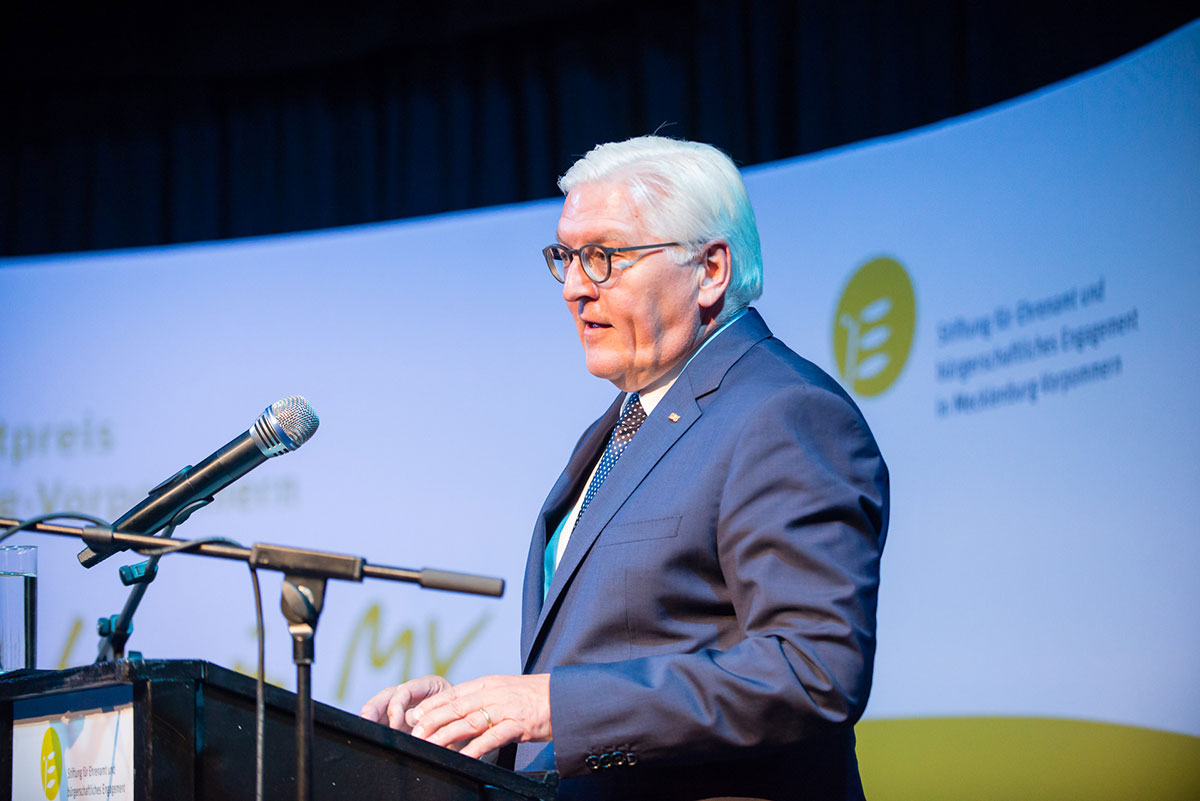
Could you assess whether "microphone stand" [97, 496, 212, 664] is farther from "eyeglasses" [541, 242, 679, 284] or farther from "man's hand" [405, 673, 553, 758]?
"eyeglasses" [541, 242, 679, 284]

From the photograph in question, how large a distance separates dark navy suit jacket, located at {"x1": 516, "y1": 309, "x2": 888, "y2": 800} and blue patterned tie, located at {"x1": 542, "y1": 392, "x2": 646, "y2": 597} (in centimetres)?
14

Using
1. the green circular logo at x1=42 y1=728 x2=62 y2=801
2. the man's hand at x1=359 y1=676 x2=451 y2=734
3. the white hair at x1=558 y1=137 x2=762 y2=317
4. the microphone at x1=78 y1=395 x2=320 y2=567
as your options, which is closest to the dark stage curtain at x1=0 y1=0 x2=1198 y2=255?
the white hair at x1=558 y1=137 x2=762 y2=317

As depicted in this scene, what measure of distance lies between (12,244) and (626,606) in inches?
172

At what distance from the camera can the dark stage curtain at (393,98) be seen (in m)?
3.88

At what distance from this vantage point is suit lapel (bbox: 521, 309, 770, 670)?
169 centimetres

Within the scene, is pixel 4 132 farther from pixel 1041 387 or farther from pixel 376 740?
→ pixel 376 740

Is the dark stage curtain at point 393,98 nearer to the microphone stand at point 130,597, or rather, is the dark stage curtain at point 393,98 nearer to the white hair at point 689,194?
the white hair at point 689,194

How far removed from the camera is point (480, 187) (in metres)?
4.67

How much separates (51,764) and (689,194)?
1186 mm

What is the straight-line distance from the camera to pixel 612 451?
6.35 feet

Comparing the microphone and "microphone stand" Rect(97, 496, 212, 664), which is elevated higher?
the microphone

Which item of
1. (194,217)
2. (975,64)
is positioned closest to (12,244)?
(194,217)

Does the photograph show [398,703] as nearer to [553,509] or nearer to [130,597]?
[553,509]

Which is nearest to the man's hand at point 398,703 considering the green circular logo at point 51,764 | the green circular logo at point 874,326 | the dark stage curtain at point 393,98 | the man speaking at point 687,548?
the man speaking at point 687,548
